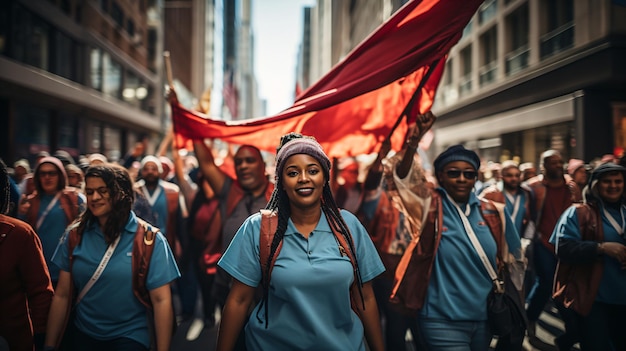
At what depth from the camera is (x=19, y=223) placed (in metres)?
2.69

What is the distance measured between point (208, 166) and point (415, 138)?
2288 mm

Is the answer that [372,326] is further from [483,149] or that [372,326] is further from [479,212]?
[483,149]

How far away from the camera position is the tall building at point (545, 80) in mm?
12344

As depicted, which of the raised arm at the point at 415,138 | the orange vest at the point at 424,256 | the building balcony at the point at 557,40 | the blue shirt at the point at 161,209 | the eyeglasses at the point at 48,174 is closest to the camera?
the orange vest at the point at 424,256

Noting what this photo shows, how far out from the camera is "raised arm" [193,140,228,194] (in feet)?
15.8

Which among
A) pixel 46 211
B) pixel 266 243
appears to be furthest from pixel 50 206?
pixel 266 243

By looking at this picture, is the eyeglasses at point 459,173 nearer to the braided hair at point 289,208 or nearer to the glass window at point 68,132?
the braided hair at point 289,208

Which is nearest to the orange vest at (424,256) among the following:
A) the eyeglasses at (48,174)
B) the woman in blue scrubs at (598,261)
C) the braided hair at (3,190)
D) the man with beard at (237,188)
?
the woman in blue scrubs at (598,261)

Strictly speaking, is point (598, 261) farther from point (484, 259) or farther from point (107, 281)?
point (107, 281)

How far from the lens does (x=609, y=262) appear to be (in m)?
3.70

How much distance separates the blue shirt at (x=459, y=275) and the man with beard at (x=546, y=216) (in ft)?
8.61

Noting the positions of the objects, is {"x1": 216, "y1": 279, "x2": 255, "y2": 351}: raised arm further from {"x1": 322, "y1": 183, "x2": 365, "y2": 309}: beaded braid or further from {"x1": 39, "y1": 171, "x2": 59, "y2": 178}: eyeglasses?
{"x1": 39, "y1": 171, "x2": 59, "y2": 178}: eyeglasses

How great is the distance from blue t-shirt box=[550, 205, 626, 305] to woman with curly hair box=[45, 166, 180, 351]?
3.13 metres

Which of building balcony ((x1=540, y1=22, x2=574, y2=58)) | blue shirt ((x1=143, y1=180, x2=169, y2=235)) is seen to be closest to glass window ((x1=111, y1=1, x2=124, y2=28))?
building balcony ((x1=540, y1=22, x2=574, y2=58))
